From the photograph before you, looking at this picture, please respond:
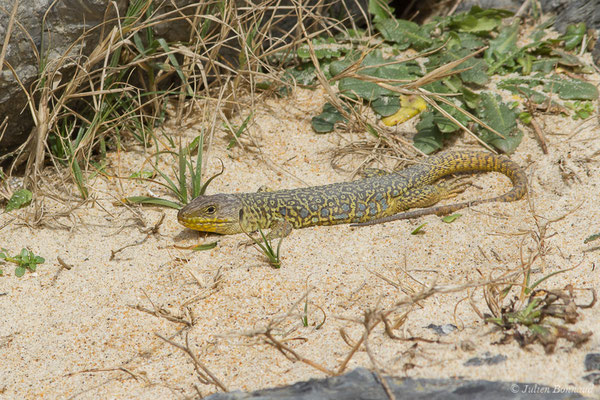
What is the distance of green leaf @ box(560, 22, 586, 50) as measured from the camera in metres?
6.46

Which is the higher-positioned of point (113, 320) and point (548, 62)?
point (548, 62)

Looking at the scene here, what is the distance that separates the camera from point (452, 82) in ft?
19.8

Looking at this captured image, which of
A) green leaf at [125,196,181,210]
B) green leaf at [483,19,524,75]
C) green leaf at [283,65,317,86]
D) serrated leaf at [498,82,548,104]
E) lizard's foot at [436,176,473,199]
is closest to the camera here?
green leaf at [125,196,181,210]

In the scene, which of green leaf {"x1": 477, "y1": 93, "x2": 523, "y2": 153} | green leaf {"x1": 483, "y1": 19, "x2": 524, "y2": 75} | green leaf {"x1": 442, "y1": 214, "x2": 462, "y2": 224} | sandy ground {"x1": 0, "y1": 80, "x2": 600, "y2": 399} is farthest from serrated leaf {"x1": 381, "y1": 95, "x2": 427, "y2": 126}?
green leaf {"x1": 442, "y1": 214, "x2": 462, "y2": 224}

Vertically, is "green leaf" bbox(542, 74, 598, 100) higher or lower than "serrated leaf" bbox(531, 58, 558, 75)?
lower

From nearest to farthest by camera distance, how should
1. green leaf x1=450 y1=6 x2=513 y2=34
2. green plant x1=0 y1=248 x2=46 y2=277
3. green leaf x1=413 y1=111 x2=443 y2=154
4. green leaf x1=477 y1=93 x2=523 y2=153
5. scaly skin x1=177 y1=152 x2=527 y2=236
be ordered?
green plant x1=0 y1=248 x2=46 y2=277 → scaly skin x1=177 y1=152 x2=527 y2=236 → green leaf x1=477 y1=93 x2=523 y2=153 → green leaf x1=413 y1=111 x2=443 y2=154 → green leaf x1=450 y1=6 x2=513 y2=34

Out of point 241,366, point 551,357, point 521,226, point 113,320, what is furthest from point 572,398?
point 113,320

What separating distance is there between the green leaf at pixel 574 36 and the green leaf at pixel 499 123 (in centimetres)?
144

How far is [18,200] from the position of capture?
5.05m

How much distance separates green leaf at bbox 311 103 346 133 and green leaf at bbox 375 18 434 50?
1341mm

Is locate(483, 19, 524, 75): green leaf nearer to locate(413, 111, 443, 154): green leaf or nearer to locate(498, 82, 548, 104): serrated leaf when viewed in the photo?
locate(498, 82, 548, 104): serrated leaf

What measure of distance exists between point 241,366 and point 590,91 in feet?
15.8

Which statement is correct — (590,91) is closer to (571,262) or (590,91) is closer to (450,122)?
(450,122)

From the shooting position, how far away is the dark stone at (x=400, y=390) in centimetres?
256
